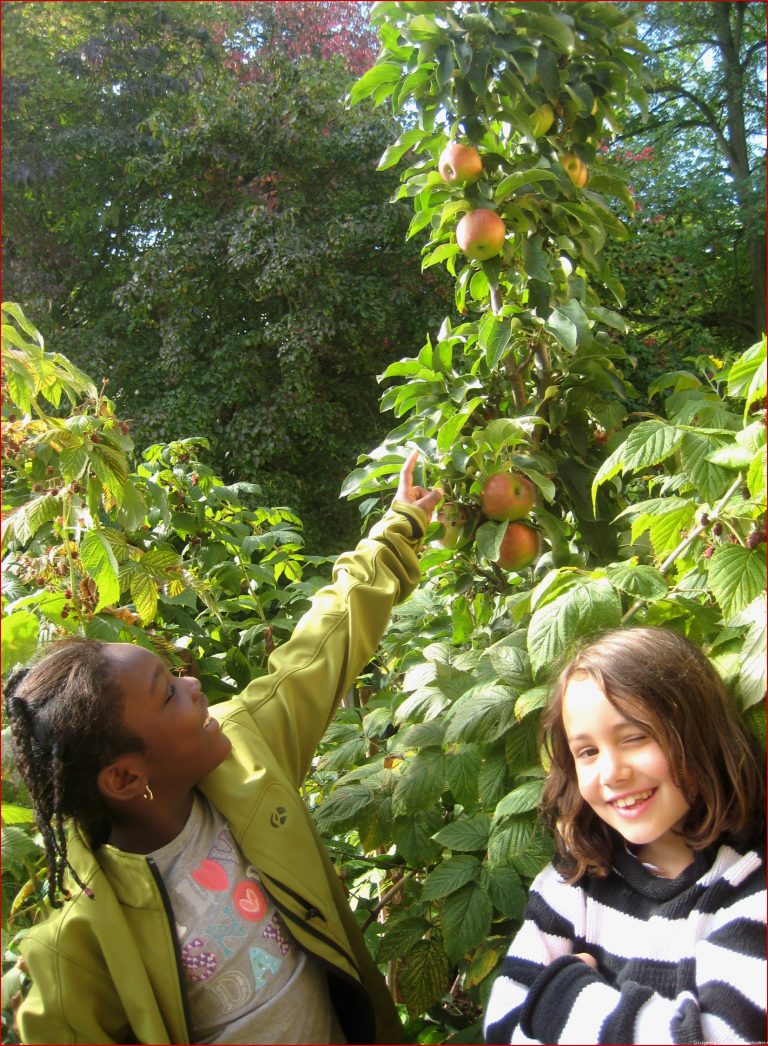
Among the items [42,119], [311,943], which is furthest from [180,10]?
[311,943]

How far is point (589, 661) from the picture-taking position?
2.88 ft

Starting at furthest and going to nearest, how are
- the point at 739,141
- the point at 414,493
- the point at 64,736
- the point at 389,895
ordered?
the point at 739,141 < the point at 414,493 < the point at 389,895 < the point at 64,736

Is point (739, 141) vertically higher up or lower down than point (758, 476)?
higher up

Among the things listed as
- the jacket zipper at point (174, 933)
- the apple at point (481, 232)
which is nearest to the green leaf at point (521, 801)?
the jacket zipper at point (174, 933)

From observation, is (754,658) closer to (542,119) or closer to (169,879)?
(169,879)

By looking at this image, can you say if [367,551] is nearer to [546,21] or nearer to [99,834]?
[99,834]

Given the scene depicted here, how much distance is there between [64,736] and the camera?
896 mm

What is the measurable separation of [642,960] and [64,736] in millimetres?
567

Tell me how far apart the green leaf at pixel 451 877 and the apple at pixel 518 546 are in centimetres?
54

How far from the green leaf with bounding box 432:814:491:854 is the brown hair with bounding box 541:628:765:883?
136mm

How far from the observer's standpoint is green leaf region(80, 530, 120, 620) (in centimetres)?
107

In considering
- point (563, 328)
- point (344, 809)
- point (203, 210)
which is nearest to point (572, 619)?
point (344, 809)

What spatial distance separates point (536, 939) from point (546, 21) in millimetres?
1210

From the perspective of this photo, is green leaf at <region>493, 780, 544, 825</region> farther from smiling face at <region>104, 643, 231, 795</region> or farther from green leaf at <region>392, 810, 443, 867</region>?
smiling face at <region>104, 643, 231, 795</region>
